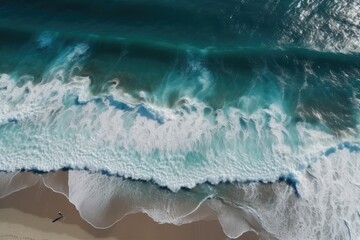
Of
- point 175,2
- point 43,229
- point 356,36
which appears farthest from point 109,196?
point 356,36

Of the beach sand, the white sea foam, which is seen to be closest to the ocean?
the white sea foam

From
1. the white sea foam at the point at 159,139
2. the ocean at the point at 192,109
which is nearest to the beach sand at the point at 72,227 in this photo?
the ocean at the point at 192,109

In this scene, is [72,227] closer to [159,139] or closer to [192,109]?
[159,139]

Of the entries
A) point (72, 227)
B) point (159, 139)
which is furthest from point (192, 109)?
point (72, 227)

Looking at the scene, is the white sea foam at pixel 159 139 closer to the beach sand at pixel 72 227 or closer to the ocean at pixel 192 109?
the ocean at pixel 192 109

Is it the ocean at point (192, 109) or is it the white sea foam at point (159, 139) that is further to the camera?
the white sea foam at point (159, 139)

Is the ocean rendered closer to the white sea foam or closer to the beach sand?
the white sea foam
